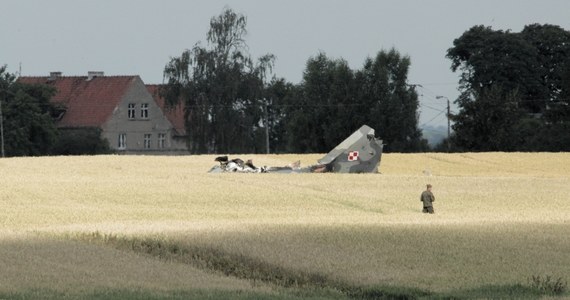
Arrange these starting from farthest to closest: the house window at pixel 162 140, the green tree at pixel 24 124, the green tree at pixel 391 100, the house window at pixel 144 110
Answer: the house window at pixel 162 140
the house window at pixel 144 110
the green tree at pixel 391 100
the green tree at pixel 24 124

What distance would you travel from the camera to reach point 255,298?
24438 mm

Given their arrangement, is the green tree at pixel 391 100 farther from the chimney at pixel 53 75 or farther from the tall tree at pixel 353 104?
the chimney at pixel 53 75

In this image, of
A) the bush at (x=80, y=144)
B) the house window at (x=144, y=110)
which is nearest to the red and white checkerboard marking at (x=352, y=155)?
the bush at (x=80, y=144)

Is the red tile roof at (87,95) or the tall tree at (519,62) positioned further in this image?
the tall tree at (519,62)

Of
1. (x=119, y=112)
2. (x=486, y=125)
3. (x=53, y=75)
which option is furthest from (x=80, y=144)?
(x=486, y=125)

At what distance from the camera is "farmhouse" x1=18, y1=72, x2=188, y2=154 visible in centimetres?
13723

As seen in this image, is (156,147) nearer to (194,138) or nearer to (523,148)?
(194,138)

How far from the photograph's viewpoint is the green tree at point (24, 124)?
120 m

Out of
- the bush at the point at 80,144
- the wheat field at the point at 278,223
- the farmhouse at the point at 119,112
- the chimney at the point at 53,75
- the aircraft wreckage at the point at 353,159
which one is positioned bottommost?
the wheat field at the point at 278,223

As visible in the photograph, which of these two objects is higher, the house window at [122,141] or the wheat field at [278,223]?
the house window at [122,141]

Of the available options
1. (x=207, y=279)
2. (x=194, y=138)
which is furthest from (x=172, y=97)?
(x=207, y=279)

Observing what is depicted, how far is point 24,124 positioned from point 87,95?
720 inches

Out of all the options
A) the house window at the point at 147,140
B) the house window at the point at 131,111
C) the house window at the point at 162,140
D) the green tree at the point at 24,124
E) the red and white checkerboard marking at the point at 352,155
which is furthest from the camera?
the house window at the point at 162,140

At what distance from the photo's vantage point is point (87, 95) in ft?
457
